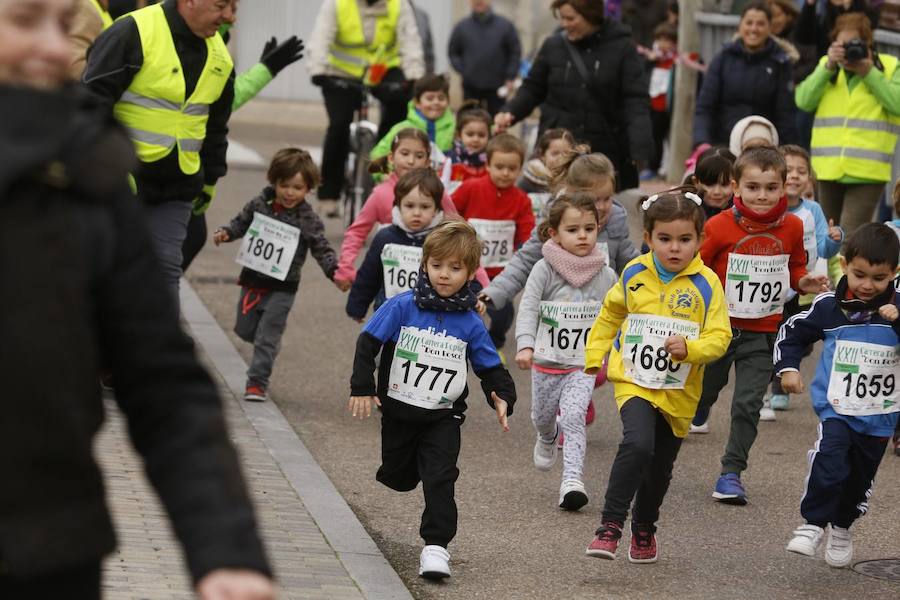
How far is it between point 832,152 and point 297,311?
12.0 ft

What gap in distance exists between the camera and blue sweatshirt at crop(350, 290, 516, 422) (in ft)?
20.5

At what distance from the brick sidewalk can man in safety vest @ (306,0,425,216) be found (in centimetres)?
712

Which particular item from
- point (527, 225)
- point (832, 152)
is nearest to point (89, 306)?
point (527, 225)

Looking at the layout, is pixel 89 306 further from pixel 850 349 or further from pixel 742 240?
pixel 742 240

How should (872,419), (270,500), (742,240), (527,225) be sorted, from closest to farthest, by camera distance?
(872,419), (270,500), (742,240), (527,225)

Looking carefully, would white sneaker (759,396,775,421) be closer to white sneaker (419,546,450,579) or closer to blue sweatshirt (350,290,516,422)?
blue sweatshirt (350,290,516,422)

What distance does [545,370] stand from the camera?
7551 millimetres

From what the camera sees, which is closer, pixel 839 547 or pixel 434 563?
pixel 434 563

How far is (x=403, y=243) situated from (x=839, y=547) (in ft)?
9.03

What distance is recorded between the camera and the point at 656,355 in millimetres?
6285

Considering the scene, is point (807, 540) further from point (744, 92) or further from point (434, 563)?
point (744, 92)

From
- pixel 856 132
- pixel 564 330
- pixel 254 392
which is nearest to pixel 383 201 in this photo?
pixel 254 392

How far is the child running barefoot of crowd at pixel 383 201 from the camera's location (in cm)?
865

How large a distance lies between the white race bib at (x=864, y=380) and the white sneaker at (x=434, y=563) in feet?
5.01
